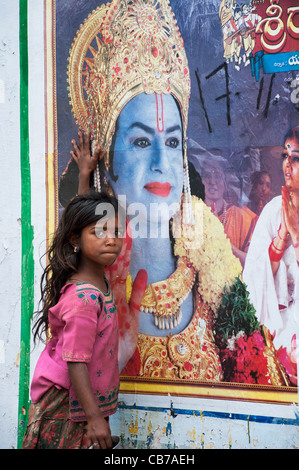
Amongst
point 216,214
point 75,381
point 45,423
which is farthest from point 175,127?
point 45,423

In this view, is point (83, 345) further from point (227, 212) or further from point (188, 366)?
point (227, 212)

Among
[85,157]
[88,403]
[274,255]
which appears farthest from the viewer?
[85,157]

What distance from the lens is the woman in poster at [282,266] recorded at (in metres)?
2.39

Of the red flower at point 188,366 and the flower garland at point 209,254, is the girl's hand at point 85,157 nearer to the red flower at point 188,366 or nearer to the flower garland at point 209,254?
the flower garland at point 209,254

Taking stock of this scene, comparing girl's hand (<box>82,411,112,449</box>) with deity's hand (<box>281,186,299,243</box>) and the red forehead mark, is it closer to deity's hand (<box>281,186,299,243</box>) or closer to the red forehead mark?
deity's hand (<box>281,186,299,243</box>)

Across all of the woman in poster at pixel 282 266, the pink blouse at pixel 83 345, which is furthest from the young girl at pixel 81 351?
the woman in poster at pixel 282 266

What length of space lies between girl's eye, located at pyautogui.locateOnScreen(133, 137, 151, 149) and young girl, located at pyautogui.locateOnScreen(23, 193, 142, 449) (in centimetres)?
48

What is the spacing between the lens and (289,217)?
241cm

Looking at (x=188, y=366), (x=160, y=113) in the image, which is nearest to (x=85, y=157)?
(x=160, y=113)

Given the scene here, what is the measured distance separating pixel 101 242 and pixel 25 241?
0.84 m

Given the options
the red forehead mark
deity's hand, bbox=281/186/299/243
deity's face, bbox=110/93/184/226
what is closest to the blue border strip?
deity's hand, bbox=281/186/299/243

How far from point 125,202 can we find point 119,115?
451 mm

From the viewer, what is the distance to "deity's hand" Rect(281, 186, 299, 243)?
7.89ft

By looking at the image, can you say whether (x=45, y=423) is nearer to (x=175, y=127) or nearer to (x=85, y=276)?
(x=85, y=276)
